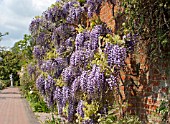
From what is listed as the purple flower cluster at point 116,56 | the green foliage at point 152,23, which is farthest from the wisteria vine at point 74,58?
the green foliage at point 152,23

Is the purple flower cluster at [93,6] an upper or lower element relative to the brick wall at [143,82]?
upper

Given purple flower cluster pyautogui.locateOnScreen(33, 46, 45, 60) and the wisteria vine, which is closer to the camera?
the wisteria vine

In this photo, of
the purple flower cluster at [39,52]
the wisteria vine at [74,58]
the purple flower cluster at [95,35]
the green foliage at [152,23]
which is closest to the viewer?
the green foliage at [152,23]

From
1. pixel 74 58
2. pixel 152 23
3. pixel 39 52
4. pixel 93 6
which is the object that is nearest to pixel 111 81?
pixel 152 23

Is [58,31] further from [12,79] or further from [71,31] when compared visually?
[12,79]

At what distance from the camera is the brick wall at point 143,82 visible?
291 centimetres

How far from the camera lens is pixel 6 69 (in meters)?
25.8

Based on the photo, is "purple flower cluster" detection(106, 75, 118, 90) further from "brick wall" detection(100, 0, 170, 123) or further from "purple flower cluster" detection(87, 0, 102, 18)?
"purple flower cluster" detection(87, 0, 102, 18)

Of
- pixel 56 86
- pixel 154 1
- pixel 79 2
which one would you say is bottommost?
pixel 56 86

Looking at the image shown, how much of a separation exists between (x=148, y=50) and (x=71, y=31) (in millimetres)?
2418

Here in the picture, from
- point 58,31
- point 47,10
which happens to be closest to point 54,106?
point 58,31

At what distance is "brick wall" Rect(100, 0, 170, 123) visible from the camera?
291 centimetres

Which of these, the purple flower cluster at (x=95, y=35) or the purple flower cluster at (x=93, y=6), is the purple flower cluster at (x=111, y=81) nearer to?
the purple flower cluster at (x=95, y=35)

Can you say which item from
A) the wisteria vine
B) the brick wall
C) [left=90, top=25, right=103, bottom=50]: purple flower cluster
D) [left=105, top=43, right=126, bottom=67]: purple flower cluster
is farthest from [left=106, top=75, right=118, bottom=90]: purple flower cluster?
[left=90, top=25, right=103, bottom=50]: purple flower cluster
